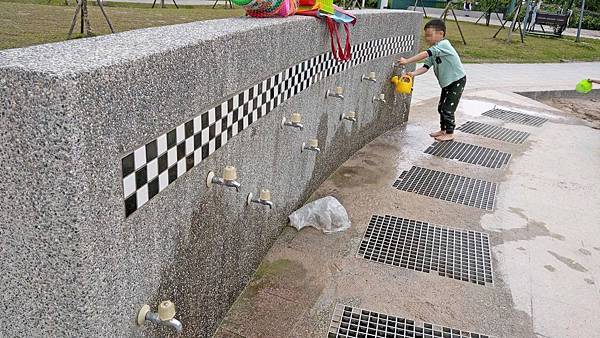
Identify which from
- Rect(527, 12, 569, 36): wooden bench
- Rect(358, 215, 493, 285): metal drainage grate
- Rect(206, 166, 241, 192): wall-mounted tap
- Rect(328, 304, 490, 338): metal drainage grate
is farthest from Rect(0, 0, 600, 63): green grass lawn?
Rect(328, 304, 490, 338): metal drainage grate

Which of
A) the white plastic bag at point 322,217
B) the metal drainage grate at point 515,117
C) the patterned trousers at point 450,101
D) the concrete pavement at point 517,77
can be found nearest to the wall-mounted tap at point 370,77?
the patterned trousers at point 450,101

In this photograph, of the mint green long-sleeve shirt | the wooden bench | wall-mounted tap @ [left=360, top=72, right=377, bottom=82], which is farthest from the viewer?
the wooden bench

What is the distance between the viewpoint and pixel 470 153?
565 centimetres

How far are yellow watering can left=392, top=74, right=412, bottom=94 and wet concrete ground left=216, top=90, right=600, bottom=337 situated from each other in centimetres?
93

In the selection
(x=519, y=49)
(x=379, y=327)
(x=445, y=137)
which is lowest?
(x=379, y=327)

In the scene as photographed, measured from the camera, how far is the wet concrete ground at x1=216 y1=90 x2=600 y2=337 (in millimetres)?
2727

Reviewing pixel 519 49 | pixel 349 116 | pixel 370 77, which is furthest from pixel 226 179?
pixel 519 49

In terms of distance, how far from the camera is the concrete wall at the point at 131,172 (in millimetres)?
1277

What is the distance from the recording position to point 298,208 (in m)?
3.82

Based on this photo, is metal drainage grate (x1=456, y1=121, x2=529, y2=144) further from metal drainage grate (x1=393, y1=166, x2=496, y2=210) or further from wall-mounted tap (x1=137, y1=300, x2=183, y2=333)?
wall-mounted tap (x1=137, y1=300, x2=183, y2=333)

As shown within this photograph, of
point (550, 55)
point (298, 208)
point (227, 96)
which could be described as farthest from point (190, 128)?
point (550, 55)

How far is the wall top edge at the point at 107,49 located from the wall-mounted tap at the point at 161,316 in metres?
0.83

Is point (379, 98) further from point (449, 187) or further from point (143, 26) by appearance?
point (143, 26)

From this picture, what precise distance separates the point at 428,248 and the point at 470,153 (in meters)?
2.51
